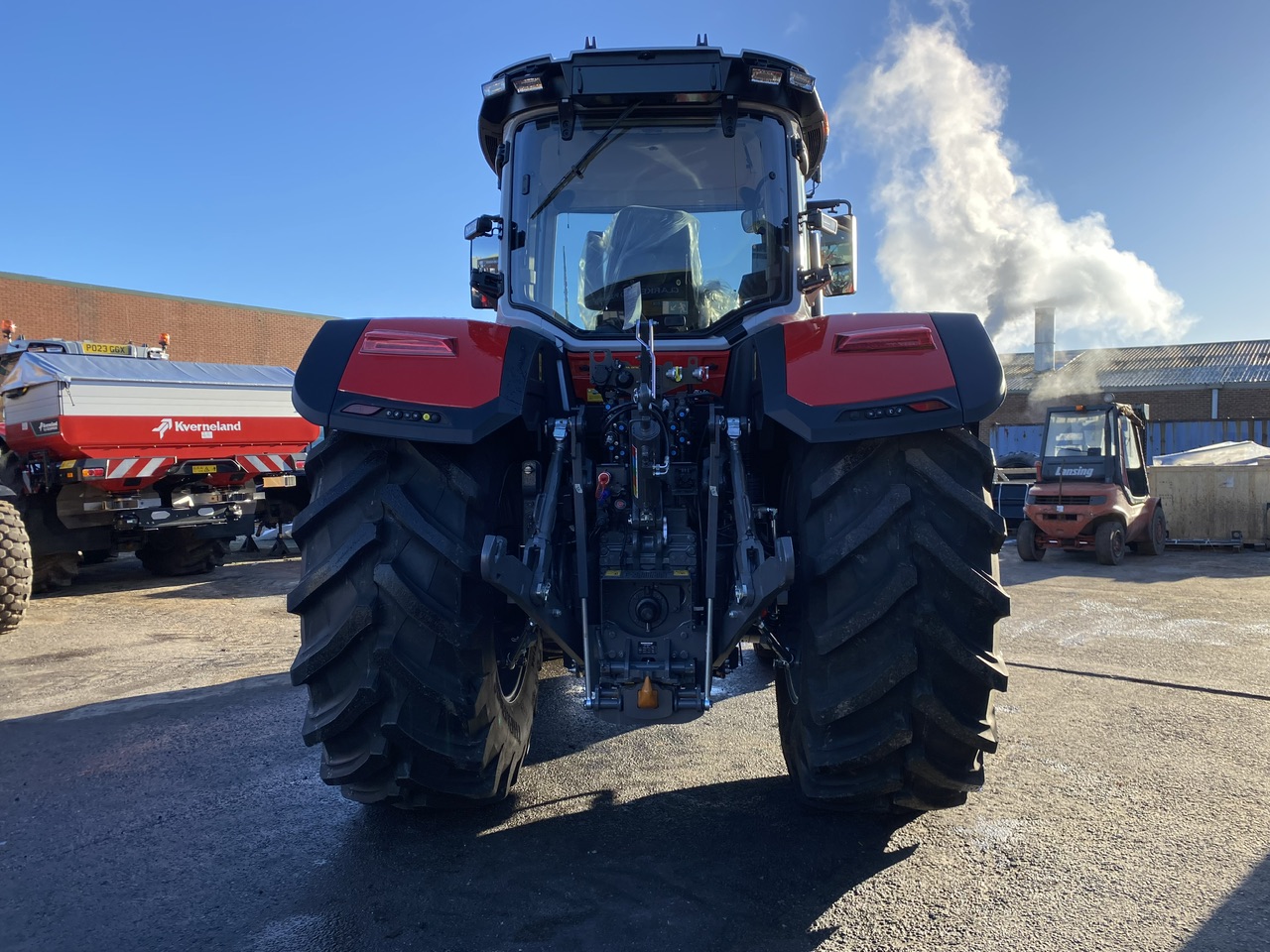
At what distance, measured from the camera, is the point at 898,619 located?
2.53 m

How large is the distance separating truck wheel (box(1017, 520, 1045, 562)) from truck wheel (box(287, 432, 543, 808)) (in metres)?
11.1

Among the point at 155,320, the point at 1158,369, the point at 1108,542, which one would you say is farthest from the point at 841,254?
the point at 1158,369

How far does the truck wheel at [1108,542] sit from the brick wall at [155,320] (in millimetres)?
20831

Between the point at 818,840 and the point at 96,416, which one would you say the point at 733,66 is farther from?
the point at 96,416

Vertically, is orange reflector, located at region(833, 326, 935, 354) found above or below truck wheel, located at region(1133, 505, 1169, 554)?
above

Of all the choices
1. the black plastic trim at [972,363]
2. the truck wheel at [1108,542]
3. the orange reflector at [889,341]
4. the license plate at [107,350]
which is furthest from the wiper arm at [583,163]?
the truck wheel at [1108,542]

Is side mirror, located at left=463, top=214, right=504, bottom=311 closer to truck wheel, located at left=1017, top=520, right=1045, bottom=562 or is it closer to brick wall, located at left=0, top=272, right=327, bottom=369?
truck wheel, located at left=1017, top=520, right=1045, bottom=562

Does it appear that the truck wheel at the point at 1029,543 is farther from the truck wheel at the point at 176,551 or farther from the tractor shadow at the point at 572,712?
the truck wheel at the point at 176,551

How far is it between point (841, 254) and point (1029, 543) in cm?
996

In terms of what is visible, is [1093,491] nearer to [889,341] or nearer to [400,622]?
[889,341]

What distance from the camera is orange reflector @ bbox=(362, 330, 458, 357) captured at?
283cm

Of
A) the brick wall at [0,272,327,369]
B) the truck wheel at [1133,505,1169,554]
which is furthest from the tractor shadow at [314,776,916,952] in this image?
the brick wall at [0,272,327,369]

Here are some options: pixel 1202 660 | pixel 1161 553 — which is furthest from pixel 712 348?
pixel 1161 553

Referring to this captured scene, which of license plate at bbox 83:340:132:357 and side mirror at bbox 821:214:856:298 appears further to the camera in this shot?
license plate at bbox 83:340:132:357
